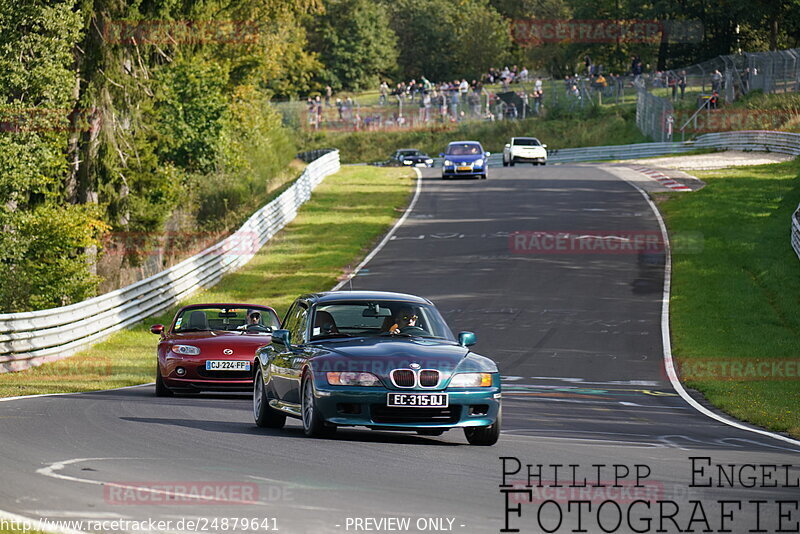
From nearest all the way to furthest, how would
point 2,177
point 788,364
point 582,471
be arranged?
point 582,471, point 788,364, point 2,177

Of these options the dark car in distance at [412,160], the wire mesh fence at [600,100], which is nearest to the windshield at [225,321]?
the wire mesh fence at [600,100]

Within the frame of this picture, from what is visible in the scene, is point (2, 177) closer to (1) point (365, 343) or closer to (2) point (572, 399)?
(2) point (572, 399)

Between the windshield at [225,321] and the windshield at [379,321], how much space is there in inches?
224

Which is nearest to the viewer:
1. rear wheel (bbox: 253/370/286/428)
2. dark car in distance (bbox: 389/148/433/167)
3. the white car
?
rear wheel (bbox: 253/370/286/428)

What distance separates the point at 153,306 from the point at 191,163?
28.9 meters

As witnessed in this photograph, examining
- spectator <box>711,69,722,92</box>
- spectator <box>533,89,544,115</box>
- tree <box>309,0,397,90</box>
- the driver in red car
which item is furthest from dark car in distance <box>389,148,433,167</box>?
the driver in red car

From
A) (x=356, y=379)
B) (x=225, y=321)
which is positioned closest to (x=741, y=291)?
(x=225, y=321)

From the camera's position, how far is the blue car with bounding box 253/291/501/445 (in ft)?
36.6

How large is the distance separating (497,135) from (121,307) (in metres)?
58.7

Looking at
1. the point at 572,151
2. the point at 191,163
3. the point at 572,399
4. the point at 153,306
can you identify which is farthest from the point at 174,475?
the point at 572,151

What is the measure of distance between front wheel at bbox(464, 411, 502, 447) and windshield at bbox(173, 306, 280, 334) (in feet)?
23.7

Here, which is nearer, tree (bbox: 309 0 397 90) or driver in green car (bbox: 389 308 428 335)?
driver in green car (bbox: 389 308 428 335)

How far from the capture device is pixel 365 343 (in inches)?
466

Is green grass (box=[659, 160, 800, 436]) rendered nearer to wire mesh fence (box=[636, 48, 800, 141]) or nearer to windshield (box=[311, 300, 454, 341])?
windshield (box=[311, 300, 454, 341])
